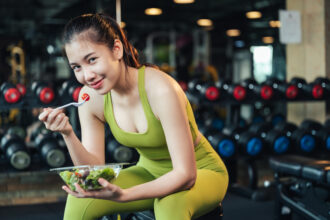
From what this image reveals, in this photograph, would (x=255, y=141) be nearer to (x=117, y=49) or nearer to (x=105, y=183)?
(x=117, y=49)

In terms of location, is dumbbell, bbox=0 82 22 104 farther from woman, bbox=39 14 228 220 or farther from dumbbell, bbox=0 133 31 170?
woman, bbox=39 14 228 220

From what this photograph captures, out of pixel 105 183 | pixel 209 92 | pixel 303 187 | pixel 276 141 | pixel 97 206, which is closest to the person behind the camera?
pixel 105 183

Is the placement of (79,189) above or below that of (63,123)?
below

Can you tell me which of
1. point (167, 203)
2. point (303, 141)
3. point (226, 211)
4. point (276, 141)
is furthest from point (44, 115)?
point (303, 141)

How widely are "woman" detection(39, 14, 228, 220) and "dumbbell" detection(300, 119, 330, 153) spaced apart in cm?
197

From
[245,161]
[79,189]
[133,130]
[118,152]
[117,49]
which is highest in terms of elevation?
[117,49]

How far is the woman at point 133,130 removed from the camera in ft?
3.90

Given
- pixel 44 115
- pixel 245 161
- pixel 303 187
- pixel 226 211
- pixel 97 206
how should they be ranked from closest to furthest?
1. pixel 44 115
2. pixel 97 206
3. pixel 303 187
4. pixel 226 211
5. pixel 245 161

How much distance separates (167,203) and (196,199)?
91 millimetres

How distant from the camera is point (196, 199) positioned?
4.10 feet

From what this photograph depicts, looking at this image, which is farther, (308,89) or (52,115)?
(308,89)

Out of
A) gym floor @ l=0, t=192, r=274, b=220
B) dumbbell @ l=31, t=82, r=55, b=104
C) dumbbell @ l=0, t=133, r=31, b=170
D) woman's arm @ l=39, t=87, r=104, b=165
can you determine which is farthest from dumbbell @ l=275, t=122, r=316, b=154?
woman's arm @ l=39, t=87, r=104, b=165

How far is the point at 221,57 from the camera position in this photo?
34.5 ft

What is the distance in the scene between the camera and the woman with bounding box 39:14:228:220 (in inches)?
46.8
